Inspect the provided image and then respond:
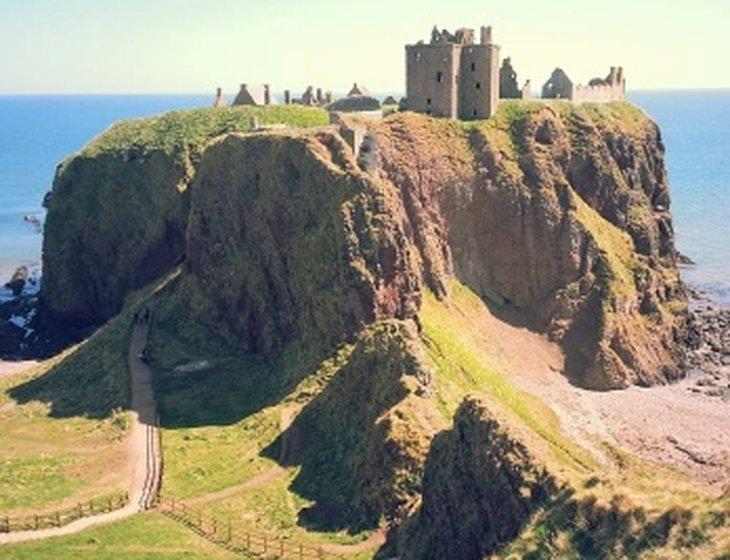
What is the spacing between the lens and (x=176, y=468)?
58312 mm

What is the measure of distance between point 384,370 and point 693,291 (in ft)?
261

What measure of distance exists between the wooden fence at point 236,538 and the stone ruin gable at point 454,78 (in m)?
51.8

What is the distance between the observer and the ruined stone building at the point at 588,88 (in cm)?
10838

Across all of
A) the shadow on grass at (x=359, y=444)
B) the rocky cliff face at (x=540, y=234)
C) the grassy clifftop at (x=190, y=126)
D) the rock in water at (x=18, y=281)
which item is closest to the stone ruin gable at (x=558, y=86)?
the rocky cliff face at (x=540, y=234)

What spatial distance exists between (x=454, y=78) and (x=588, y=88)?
28069mm

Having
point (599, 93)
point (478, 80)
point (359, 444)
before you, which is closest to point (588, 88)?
point (599, 93)

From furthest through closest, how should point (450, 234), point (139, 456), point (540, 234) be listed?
1. point (540, 234)
2. point (450, 234)
3. point (139, 456)

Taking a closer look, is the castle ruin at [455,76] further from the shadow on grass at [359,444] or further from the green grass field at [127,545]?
the green grass field at [127,545]

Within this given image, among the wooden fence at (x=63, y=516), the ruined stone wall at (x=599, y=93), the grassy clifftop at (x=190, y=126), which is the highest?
the ruined stone wall at (x=599, y=93)

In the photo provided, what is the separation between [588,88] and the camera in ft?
367

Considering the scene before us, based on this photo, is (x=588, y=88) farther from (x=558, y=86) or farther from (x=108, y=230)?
(x=108, y=230)

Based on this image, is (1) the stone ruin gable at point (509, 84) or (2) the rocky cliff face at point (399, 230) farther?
(1) the stone ruin gable at point (509, 84)

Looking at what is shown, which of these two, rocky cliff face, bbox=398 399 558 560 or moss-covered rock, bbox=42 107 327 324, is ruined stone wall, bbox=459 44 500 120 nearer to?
moss-covered rock, bbox=42 107 327 324

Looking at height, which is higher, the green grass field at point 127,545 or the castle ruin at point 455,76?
the castle ruin at point 455,76
